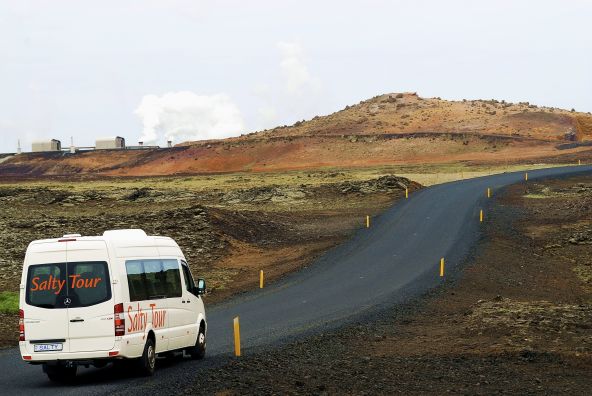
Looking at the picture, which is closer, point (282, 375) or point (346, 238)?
point (282, 375)

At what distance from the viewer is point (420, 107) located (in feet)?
565

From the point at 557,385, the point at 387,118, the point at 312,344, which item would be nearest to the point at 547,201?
the point at 312,344

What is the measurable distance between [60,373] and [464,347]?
10452 millimetres

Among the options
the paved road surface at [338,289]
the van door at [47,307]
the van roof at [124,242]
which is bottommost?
the paved road surface at [338,289]

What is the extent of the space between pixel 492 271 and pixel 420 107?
133401mm

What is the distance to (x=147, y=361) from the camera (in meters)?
18.7

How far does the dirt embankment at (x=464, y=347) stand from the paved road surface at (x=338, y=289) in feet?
4.34

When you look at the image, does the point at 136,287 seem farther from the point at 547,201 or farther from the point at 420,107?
the point at 420,107

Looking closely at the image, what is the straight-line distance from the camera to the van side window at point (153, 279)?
18.8 metres

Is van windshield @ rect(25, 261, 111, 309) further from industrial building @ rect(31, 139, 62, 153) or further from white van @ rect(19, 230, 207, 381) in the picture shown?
industrial building @ rect(31, 139, 62, 153)

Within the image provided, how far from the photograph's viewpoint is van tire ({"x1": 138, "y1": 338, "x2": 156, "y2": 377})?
1855cm

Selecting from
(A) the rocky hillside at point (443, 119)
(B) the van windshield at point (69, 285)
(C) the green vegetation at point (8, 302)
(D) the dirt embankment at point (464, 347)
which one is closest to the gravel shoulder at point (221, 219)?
(C) the green vegetation at point (8, 302)

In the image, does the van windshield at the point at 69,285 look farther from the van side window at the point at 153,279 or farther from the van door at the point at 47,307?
the van side window at the point at 153,279

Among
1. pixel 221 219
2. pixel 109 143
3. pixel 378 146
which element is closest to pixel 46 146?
pixel 109 143
